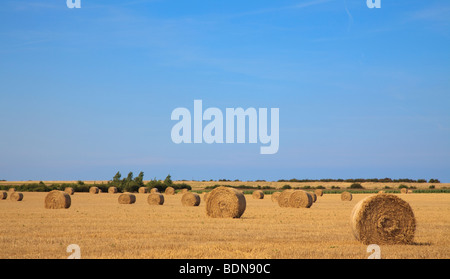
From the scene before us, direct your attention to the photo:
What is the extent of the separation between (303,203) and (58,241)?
25.9 meters

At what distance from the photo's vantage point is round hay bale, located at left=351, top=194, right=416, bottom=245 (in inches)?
715

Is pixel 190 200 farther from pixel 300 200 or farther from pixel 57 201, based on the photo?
pixel 57 201

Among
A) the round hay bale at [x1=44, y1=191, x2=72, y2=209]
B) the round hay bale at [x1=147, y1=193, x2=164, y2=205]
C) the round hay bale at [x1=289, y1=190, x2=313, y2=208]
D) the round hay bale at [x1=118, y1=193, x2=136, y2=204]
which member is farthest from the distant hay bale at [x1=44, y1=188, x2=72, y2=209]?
the round hay bale at [x1=289, y1=190, x2=313, y2=208]

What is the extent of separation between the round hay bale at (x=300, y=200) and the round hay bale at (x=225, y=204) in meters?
12.0

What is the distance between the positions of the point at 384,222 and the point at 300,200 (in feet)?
73.4

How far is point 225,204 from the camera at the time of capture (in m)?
29.2

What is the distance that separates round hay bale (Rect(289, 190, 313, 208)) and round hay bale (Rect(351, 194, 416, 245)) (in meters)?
21.6

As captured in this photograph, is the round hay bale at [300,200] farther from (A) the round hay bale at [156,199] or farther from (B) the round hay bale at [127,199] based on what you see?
(B) the round hay bale at [127,199]

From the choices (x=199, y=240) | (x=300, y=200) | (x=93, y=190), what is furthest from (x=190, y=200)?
(x=93, y=190)

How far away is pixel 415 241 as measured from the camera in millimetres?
18453

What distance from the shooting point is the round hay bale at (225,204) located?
2898cm

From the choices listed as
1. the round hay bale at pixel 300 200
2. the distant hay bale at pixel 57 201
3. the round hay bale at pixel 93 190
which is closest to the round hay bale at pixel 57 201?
the distant hay bale at pixel 57 201
